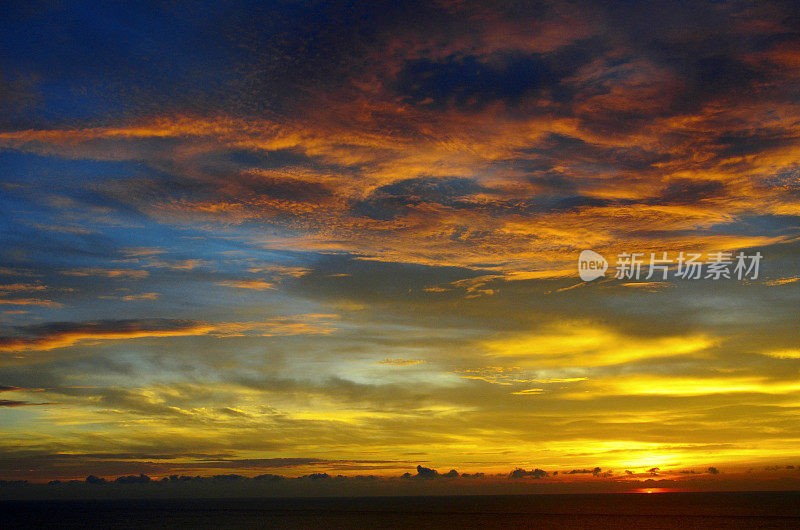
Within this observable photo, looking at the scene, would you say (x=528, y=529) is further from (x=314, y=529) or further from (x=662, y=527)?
(x=314, y=529)

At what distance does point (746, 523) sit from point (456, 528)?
88.5 meters

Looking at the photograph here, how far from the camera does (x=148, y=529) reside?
200m

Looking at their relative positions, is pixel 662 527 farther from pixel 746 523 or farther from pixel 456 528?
pixel 456 528

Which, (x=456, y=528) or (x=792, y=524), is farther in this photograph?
(x=456, y=528)

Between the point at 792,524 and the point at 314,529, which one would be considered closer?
the point at 792,524

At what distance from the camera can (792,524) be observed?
185375 millimetres

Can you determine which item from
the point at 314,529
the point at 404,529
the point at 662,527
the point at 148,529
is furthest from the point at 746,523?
the point at 148,529

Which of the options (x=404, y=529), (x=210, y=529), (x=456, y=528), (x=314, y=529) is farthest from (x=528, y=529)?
(x=210, y=529)

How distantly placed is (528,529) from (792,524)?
74800 mm

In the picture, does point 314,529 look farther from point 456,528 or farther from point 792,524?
point 792,524

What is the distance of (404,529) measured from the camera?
19175cm

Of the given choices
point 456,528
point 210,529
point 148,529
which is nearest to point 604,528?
point 456,528

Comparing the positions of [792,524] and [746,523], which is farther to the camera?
[746,523]

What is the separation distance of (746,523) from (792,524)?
15.0 metres
